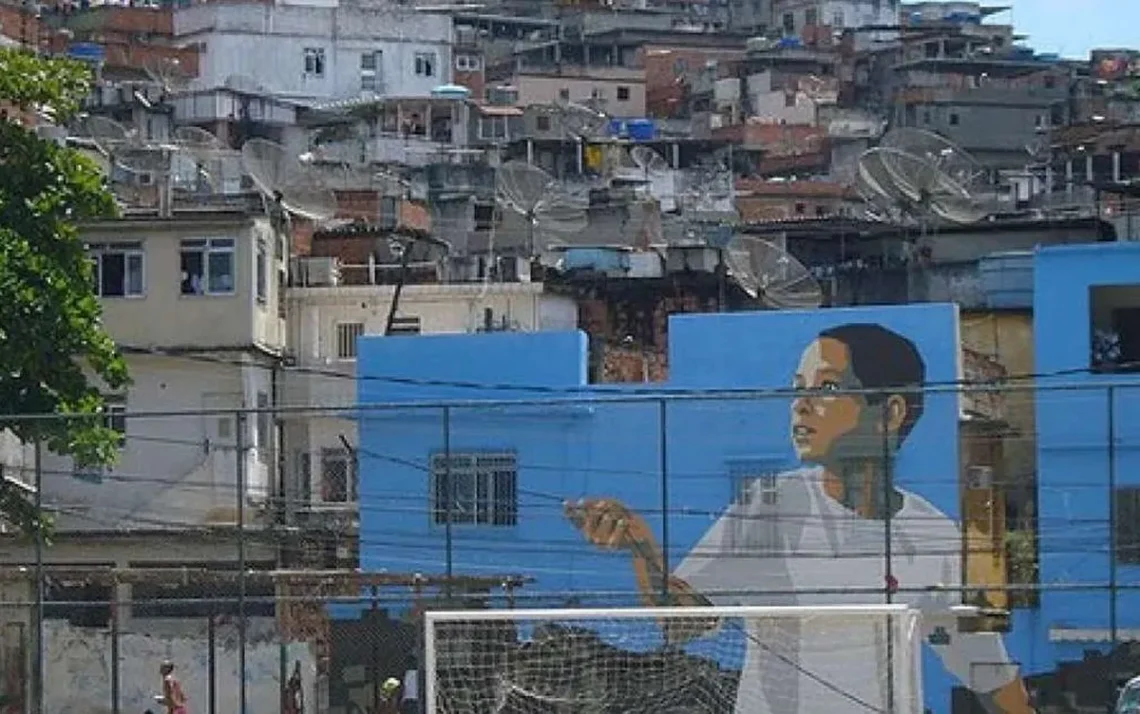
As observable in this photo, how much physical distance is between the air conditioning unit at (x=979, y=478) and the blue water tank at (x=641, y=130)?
46.5m

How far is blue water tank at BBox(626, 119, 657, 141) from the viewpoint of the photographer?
78625 mm

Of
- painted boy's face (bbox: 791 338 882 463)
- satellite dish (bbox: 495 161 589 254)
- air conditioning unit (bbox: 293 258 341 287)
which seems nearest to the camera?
painted boy's face (bbox: 791 338 882 463)

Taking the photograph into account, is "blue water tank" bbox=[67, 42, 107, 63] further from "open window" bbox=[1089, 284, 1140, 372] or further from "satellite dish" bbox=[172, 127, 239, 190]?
"open window" bbox=[1089, 284, 1140, 372]

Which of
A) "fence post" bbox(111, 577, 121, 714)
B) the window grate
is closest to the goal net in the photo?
"fence post" bbox(111, 577, 121, 714)

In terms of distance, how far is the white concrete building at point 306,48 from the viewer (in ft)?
253

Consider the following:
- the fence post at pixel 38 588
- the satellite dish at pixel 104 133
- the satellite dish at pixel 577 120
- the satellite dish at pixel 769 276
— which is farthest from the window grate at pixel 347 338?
the satellite dish at pixel 577 120

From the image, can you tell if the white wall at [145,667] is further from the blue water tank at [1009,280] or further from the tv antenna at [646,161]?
the tv antenna at [646,161]

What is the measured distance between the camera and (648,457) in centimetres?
3156

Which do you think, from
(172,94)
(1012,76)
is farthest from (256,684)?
(1012,76)

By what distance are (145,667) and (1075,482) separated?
1011 centimetres

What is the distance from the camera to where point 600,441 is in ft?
105

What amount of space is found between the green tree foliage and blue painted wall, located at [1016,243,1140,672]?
9.67m

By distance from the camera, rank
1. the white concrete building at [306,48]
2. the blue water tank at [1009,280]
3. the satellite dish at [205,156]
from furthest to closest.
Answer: the white concrete building at [306,48], the satellite dish at [205,156], the blue water tank at [1009,280]

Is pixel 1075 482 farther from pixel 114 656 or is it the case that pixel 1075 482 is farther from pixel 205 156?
pixel 205 156
